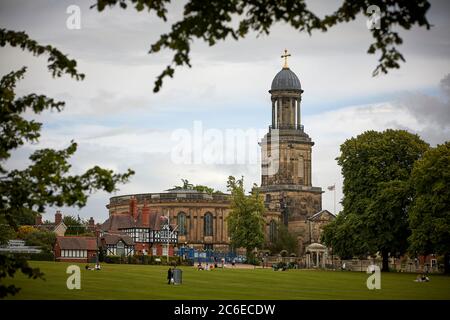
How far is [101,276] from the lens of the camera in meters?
56.6

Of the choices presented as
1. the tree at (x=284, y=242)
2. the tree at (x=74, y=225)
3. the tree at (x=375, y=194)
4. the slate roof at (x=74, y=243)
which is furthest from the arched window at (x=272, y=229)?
the tree at (x=375, y=194)

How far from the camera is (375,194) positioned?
8750 centimetres

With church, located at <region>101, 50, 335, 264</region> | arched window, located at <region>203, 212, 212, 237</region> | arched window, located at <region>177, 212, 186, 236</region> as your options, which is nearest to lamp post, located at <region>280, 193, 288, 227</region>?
church, located at <region>101, 50, 335, 264</region>

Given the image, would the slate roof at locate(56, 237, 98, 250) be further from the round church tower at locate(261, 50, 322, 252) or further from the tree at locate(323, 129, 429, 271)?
the round church tower at locate(261, 50, 322, 252)

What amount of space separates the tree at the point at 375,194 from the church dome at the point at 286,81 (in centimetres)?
6745

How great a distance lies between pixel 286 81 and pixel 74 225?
44.1 metres

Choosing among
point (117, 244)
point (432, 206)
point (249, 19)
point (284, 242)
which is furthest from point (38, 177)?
point (284, 242)

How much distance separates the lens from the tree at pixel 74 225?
134375 mm

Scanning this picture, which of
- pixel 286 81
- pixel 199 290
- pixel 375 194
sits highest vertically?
pixel 286 81

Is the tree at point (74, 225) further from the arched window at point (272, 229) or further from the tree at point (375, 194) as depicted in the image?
the tree at point (375, 194)

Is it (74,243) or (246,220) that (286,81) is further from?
(74,243)

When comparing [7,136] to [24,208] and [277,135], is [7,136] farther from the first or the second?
[277,135]

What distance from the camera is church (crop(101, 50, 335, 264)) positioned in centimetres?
15388

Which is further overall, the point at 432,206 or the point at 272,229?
the point at 272,229
